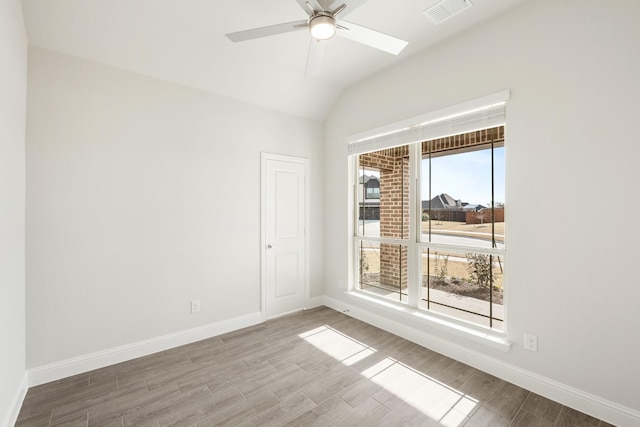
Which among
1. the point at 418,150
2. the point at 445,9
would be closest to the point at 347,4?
the point at 445,9

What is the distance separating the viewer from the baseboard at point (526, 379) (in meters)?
1.91

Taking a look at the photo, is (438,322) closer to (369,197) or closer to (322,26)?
(369,197)

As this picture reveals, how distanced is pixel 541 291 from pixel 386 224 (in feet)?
5.64

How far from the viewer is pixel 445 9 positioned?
233 cm

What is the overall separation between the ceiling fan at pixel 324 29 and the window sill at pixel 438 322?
2515mm

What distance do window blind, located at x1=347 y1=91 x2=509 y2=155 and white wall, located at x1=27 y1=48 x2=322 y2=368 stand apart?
1.45 metres

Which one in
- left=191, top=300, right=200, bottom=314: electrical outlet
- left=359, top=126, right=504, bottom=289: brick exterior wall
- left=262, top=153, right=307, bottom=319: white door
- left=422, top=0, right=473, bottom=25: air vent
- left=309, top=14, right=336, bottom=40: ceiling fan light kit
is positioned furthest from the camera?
left=262, top=153, right=307, bottom=319: white door

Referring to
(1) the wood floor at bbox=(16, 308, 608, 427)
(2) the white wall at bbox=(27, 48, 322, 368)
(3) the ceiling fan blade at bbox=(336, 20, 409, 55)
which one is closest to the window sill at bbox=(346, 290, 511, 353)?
(1) the wood floor at bbox=(16, 308, 608, 427)

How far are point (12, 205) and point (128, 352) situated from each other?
1605 millimetres

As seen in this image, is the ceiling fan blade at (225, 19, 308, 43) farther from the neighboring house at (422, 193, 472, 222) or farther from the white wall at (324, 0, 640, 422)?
the neighboring house at (422, 193, 472, 222)

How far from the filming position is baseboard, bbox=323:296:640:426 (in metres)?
1.91

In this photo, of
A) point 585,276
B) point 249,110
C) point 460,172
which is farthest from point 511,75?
point 249,110

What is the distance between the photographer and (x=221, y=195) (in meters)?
3.36

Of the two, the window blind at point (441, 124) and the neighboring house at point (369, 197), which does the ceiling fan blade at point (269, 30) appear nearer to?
the window blind at point (441, 124)
